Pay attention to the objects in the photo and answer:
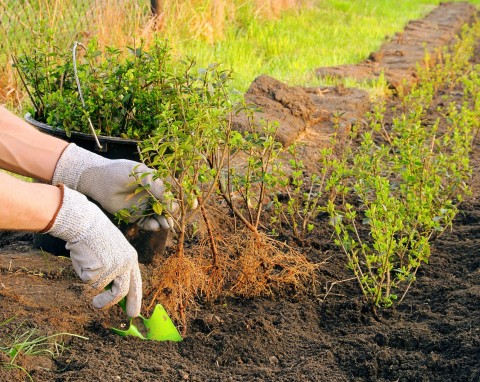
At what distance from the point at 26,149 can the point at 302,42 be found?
5.90 m

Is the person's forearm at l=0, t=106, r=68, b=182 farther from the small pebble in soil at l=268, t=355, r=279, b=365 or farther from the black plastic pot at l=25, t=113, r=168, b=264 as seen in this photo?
the small pebble in soil at l=268, t=355, r=279, b=365

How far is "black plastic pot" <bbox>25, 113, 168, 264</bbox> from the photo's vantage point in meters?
2.86

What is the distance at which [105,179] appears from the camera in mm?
2566

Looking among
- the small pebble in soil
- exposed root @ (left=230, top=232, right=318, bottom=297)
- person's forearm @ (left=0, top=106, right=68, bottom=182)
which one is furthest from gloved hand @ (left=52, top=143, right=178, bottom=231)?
the small pebble in soil

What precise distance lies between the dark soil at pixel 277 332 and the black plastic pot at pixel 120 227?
0.06m

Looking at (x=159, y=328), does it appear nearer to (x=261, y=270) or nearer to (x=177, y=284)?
(x=177, y=284)

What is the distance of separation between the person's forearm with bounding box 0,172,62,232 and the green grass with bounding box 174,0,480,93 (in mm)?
3283

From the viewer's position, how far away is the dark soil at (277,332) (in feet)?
7.56

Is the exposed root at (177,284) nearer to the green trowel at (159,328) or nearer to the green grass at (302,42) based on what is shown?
the green trowel at (159,328)

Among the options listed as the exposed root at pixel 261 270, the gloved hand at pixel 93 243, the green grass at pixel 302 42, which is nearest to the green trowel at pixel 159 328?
the gloved hand at pixel 93 243

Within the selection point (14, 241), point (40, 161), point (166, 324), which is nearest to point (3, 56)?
point (14, 241)

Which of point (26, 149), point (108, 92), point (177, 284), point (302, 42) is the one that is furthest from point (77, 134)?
point (302, 42)

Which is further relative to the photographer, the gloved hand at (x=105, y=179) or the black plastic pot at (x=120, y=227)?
the black plastic pot at (x=120, y=227)

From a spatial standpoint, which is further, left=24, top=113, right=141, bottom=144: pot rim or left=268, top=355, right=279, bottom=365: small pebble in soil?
left=24, top=113, right=141, bottom=144: pot rim
